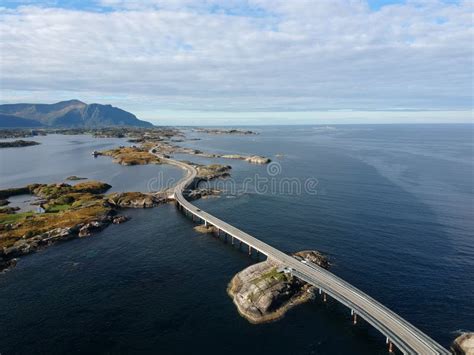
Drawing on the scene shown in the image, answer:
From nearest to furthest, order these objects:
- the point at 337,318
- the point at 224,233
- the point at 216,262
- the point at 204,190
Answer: the point at 337,318 < the point at 216,262 < the point at 224,233 < the point at 204,190

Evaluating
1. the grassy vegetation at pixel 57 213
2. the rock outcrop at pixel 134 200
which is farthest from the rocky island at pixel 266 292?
the rock outcrop at pixel 134 200

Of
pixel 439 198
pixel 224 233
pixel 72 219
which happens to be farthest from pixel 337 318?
pixel 439 198

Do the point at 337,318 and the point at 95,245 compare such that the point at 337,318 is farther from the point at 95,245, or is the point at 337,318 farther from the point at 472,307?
the point at 95,245

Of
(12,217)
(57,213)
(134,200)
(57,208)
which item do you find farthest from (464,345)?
(12,217)

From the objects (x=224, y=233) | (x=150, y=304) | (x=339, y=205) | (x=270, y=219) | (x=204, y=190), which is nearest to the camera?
(x=150, y=304)

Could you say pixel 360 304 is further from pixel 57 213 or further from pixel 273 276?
pixel 57 213

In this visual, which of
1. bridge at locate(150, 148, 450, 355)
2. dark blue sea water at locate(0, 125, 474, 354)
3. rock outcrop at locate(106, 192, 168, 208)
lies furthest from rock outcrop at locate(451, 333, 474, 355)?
rock outcrop at locate(106, 192, 168, 208)

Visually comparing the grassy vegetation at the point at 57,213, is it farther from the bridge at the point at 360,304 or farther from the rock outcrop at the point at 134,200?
the bridge at the point at 360,304
